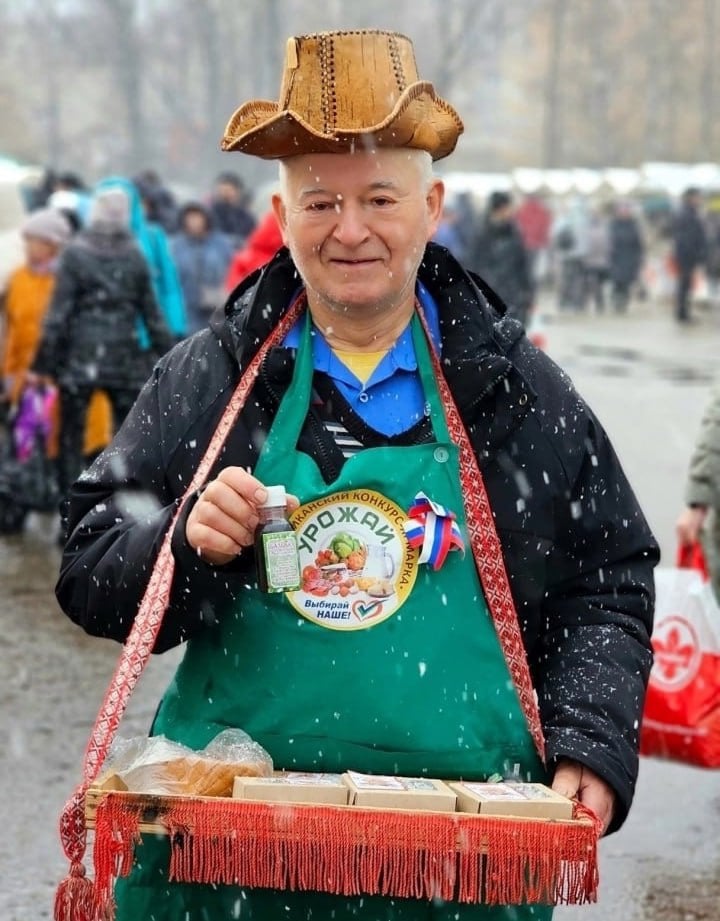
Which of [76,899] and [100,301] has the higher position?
[76,899]

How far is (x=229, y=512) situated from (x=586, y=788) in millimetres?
658

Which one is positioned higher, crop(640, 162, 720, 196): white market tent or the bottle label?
the bottle label

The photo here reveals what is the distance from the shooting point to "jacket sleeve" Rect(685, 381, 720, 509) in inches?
221

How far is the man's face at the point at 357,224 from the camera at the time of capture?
2721 mm

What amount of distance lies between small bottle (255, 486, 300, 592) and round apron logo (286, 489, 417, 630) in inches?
5.3

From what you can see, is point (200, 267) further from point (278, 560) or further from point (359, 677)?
point (278, 560)

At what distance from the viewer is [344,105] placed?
106 inches

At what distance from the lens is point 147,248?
407 inches

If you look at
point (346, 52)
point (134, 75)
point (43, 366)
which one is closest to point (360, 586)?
point (346, 52)

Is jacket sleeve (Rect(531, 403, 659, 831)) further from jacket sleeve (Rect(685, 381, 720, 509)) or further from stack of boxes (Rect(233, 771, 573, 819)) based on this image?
jacket sleeve (Rect(685, 381, 720, 509))

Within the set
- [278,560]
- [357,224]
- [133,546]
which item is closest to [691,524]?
[357,224]

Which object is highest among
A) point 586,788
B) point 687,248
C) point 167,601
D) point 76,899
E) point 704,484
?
point 167,601

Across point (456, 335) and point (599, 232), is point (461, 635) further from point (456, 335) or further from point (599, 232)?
point (599, 232)

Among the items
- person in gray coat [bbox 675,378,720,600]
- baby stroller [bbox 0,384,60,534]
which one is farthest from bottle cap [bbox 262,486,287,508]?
baby stroller [bbox 0,384,60,534]
